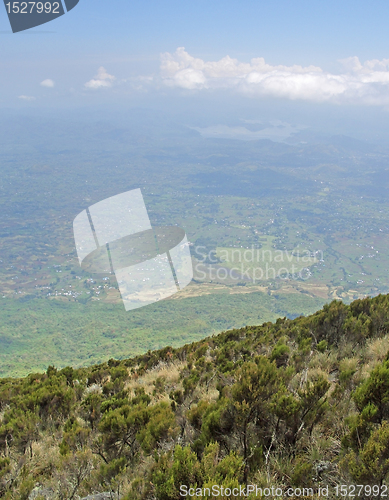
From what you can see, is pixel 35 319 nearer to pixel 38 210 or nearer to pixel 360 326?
pixel 360 326

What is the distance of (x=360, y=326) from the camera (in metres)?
4.92

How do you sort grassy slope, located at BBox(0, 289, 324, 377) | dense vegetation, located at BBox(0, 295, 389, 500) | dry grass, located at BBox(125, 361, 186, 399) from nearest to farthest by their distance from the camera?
1. dense vegetation, located at BBox(0, 295, 389, 500)
2. dry grass, located at BBox(125, 361, 186, 399)
3. grassy slope, located at BBox(0, 289, 324, 377)

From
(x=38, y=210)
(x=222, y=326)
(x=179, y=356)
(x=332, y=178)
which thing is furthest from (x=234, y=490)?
(x=332, y=178)

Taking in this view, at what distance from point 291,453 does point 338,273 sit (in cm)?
8112

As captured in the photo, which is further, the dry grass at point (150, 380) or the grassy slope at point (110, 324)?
the grassy slope at point (110, 324)

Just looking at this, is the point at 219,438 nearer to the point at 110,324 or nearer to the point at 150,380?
the point at 150,380

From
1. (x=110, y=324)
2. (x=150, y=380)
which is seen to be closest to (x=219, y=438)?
(x=150, y=380)

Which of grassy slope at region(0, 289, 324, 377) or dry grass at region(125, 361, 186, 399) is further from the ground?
dry grass at region(125, 361, 186, 399)

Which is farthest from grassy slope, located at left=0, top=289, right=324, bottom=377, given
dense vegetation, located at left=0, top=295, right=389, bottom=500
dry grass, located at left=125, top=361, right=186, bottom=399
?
dense vegetation, located at left=0, top=295, right=389, bottom=500

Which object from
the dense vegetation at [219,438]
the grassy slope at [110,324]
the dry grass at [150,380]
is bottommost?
the grassy slope at [110,324]

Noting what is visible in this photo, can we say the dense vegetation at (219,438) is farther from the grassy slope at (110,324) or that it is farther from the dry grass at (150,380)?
the grassy slope at (110,324)

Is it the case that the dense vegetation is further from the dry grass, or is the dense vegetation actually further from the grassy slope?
the grassy slope

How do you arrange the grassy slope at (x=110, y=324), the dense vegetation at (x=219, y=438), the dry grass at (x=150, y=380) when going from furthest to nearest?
the grassy slope at (x=110, y=324) → the dry grass at (x=150, y=380) → the dense vegetation at (x=219, y=438)

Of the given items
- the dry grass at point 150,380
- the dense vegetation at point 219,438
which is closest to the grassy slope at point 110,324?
the dry grass at point 150,380
